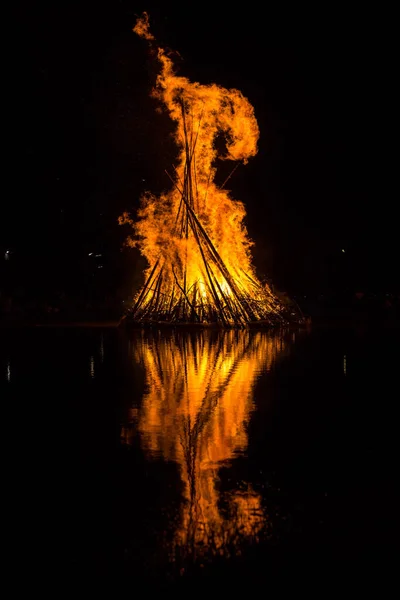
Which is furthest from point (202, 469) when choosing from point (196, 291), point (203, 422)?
point (196, 291)

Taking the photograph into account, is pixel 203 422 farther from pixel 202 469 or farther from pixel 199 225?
pixel 199 225

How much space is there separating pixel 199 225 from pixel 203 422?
17316mm

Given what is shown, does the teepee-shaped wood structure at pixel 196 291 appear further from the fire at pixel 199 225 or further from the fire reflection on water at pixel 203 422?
the fire reflection on water at pixel 203 422

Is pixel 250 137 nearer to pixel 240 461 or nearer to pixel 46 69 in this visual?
pixel 46 69

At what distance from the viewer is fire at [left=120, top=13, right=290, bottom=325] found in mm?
26469

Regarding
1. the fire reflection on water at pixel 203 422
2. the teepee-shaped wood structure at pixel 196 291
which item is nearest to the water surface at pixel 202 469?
the fire reflection on water at pixel 203 422

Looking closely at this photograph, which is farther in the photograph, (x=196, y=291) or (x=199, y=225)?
(x=196, y=291)

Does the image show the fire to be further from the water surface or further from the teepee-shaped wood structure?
the water surface

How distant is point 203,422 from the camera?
9414mm

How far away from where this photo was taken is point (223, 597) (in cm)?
457

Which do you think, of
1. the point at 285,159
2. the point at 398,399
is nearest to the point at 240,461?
the point at 398,399

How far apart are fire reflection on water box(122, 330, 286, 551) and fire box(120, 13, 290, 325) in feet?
22.0

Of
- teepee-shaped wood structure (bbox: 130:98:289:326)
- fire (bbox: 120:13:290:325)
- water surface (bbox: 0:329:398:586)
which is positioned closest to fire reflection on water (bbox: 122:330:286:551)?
water surface (bbox: 0:329:398:586)

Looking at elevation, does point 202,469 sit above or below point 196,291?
below
